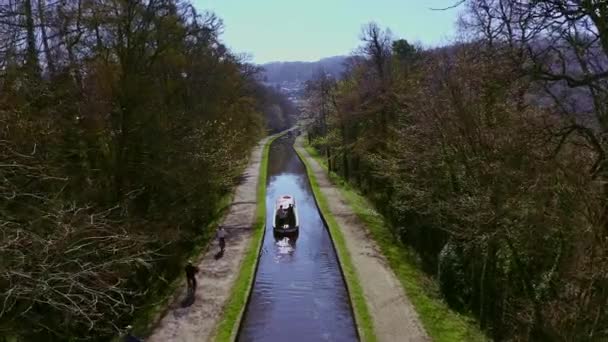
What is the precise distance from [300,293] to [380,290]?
9.93 feet

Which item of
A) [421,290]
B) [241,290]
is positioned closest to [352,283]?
[421,290]

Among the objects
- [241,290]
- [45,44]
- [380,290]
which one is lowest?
[380,290]

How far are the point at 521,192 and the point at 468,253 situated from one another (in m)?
7.42

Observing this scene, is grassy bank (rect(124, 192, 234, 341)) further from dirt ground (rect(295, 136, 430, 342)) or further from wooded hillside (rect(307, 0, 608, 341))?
wooded hillside (rect(307, 0, 608, 341))

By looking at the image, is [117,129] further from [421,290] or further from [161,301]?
[421,290]

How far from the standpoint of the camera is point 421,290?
65.0 ft

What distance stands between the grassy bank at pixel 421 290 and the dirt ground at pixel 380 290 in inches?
11.1

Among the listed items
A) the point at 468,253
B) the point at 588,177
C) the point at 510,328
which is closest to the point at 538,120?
the point at 588,177

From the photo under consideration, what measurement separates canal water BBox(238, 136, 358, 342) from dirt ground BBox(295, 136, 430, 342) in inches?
34.6

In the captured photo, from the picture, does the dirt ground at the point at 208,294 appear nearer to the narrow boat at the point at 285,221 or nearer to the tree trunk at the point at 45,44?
the narrow boat at the point at 285,221

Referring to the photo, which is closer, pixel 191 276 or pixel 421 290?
pixel 191 276

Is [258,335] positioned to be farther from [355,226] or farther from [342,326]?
[355,226]

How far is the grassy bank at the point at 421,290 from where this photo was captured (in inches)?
635

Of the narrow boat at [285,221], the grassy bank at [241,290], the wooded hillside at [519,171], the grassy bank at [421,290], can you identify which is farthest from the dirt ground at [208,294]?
the wooded hillside at [519,171]
